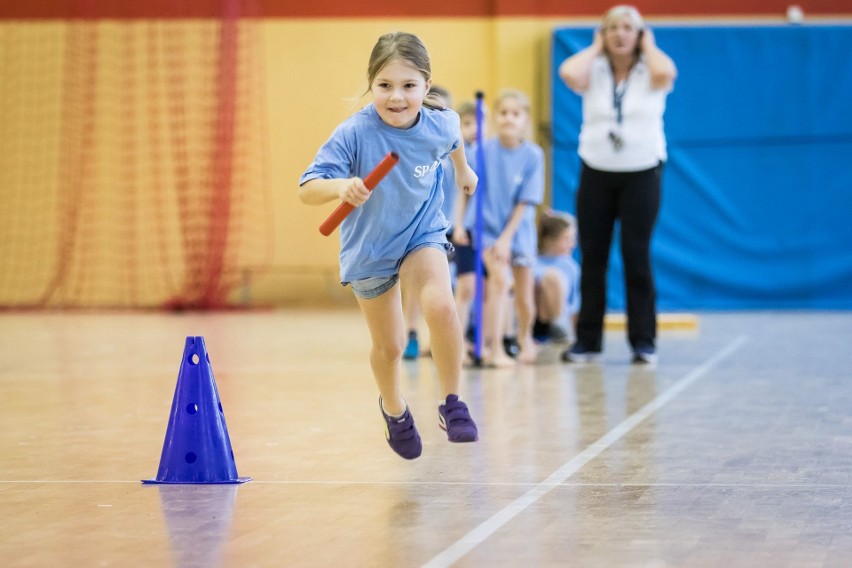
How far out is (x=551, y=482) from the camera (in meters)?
3.60

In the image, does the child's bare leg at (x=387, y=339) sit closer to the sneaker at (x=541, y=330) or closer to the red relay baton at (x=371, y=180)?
the red relay baton at (x=371, y=180)

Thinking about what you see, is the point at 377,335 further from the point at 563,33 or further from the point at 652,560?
the point at 563,33

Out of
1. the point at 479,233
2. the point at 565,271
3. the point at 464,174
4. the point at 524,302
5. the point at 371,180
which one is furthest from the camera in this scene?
the point at 565,271

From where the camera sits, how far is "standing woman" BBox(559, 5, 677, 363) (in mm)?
6852

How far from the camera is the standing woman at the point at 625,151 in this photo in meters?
6.85

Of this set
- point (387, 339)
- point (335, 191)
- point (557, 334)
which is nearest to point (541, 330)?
point (557, 334)

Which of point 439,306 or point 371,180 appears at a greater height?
point 371,180

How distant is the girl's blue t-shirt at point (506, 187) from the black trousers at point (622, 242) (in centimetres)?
28

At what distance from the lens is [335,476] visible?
375cm

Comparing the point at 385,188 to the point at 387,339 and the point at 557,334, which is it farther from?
the point at 557,334

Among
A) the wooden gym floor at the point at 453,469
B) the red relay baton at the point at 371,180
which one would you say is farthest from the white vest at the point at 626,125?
the red relay baton at the point at 371,180

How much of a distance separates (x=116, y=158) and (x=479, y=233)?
6.48 meters

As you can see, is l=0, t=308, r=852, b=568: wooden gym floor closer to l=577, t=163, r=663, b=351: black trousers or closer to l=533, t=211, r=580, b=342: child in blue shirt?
l=577, t=163, r=663, b=351: black trousers

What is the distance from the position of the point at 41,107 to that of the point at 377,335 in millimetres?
9394
